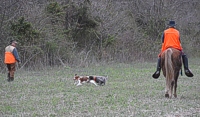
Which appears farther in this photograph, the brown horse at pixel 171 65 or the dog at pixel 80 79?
the dog at pixel 80 79

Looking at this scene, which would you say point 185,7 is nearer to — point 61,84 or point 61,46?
point 61,46

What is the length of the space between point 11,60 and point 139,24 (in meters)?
20.8

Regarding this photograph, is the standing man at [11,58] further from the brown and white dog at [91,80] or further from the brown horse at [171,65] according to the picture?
the brown horse at [171,65]

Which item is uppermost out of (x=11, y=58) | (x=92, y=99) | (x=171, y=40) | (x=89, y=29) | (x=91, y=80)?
(x=89, y=29)

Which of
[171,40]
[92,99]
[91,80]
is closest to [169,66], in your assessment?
[171,40]

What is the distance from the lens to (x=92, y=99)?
1382 cm

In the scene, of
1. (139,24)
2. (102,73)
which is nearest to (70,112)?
(102,73)

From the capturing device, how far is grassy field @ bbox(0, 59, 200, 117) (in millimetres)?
11219

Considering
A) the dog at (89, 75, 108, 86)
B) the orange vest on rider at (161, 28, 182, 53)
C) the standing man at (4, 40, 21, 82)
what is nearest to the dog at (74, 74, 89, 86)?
the dog at (89, 75, 108, 86)

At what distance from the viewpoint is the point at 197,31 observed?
4406 cm

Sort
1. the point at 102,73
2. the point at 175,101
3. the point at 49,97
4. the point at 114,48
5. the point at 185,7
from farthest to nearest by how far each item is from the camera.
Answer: the point at 185,7 → the point at 114,48 → the point at 102,73 → the point at 49,97 → the point at 175,101

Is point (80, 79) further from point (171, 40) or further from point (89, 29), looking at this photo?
point (89, 29)

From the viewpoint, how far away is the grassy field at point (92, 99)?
442 inches

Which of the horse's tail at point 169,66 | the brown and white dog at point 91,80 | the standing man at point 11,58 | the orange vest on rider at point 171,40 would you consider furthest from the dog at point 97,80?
the horse's tail at point 169,66
